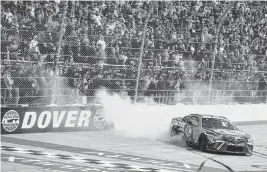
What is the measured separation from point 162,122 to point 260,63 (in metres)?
5.82

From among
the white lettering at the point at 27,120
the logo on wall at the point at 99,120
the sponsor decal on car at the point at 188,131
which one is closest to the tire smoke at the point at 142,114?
the logo on wall at the point at 99,120

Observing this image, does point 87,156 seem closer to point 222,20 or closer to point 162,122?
point 162,122

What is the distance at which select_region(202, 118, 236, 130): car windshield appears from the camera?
16812 millimetres

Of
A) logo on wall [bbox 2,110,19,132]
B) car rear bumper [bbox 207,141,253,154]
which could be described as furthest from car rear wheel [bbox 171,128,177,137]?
logo on wall [bbox 2,110,19,132]

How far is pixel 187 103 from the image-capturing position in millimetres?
22328

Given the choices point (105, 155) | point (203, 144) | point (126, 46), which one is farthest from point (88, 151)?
point (126, 46)

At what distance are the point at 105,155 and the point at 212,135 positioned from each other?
3452 mm

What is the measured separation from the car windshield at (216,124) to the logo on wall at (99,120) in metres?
4.12

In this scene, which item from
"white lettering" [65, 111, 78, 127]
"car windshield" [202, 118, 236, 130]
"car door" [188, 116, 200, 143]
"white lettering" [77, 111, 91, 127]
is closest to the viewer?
"car door" [188, 116, 200, 143]

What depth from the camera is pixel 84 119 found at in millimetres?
19172

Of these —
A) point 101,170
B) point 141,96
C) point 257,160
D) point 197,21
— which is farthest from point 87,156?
point 197,21

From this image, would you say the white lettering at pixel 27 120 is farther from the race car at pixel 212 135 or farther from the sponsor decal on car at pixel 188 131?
the sponsor decal on car at pixel 188 131

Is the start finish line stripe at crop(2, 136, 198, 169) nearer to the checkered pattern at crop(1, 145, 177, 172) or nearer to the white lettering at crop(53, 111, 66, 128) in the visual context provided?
the checkered pattern at crop(1, 145, 177, 172)

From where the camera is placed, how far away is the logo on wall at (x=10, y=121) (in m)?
17.0
